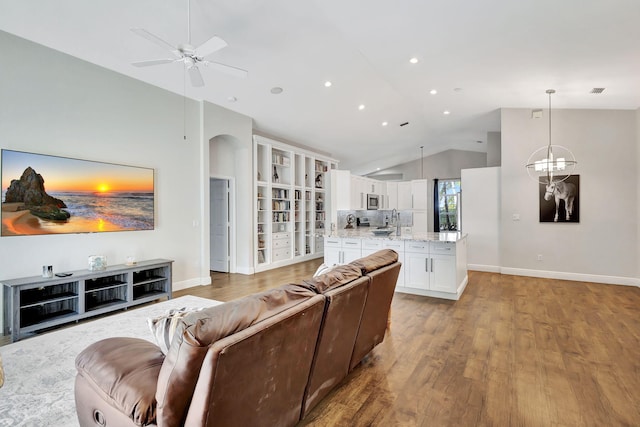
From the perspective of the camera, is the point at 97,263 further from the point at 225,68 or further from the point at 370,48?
the point at 370,48

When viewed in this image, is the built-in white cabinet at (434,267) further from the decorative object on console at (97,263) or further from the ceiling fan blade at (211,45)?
the decorative object on console at (97,263)

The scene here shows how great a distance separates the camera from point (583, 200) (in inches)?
224

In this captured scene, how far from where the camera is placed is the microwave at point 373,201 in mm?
8914

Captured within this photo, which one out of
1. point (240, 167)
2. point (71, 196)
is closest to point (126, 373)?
point (71, 196)

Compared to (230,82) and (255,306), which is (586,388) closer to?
(255,306)

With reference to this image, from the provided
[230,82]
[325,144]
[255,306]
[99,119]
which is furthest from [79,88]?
[325,144]

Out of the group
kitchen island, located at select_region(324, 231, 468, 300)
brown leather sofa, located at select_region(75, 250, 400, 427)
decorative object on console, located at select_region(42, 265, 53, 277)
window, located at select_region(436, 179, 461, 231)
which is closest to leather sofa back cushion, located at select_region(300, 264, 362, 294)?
brown leather sofa, located at select_region(75, 250, 400, 427)

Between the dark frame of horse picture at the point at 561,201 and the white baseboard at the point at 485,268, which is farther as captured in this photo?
the white baseboard at the point at 485,268

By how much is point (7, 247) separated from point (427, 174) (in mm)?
10260

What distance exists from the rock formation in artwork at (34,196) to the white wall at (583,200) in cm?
726

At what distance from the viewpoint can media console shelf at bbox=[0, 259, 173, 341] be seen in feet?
10.5

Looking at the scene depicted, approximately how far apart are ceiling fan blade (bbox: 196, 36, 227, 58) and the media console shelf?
2.83 meters

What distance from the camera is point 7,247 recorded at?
10.9 ft

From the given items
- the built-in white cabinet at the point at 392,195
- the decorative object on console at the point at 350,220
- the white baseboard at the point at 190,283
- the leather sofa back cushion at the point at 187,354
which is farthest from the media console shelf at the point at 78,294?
the built-in white cabinet at the point at 392,195
